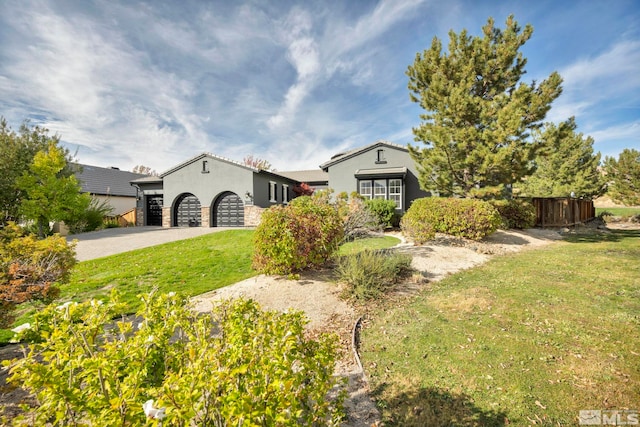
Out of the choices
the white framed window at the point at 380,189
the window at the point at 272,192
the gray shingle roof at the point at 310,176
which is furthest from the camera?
the gray shingle roof at the point at 310,176

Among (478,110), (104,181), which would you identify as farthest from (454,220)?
(104,181)

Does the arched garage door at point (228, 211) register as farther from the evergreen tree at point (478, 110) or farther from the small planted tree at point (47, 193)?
the evergreen tree at point (478, 110)

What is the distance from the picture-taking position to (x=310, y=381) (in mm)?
2217

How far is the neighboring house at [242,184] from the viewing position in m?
20.2

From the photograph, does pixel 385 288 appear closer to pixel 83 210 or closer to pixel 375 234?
pixel 375 234

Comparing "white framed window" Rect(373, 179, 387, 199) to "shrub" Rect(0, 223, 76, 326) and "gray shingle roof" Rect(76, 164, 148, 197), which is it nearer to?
"shrub" Rect(0, 223, 76, 326)

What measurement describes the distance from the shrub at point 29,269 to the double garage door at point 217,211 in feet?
51.2

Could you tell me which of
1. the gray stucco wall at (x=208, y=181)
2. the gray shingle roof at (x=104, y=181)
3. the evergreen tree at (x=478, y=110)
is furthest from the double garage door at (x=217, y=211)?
the evergreen tree at (x=478, y=110)

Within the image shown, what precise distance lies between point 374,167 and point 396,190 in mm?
2833

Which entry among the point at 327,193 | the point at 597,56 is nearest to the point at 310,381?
the point at 327,193

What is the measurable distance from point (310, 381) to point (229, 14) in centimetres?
1104

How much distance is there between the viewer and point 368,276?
6371 millimetres

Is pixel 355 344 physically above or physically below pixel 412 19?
below

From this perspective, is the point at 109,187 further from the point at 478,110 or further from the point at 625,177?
the point at 625,177
